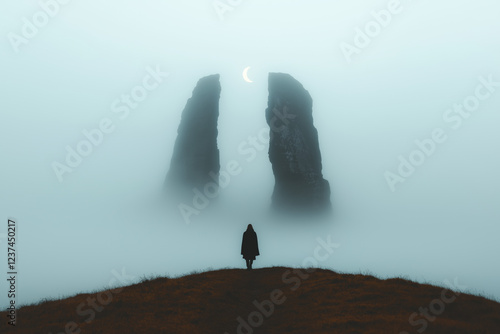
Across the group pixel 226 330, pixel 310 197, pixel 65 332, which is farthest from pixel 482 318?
pixel 310 197

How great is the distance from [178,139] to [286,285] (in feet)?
148

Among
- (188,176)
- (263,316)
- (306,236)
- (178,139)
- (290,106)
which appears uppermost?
(290,106)

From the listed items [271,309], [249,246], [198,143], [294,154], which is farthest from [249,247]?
[198,143]

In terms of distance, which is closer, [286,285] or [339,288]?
[339,288]

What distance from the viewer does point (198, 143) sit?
188 feet

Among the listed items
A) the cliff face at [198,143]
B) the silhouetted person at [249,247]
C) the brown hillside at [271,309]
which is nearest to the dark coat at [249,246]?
the silhouetted person at [249,247]

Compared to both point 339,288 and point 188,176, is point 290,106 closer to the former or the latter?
point 188,176

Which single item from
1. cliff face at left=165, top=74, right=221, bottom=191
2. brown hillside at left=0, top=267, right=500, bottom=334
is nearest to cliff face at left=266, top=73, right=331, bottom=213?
cliff face at left=165, top=74, right=221, bottom=191

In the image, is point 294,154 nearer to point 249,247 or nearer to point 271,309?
point 249,247

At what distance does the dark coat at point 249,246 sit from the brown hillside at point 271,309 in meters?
2.94

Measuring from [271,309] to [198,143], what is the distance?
43.9 m

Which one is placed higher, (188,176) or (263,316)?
(188,176)

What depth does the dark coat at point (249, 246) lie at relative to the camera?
21297mm

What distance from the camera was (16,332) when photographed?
13.6 metres
